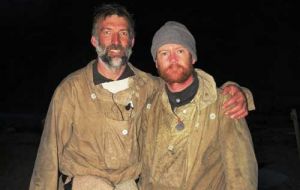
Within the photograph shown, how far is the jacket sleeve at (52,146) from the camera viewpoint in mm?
3012

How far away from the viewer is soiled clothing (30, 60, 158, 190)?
10.0 ft

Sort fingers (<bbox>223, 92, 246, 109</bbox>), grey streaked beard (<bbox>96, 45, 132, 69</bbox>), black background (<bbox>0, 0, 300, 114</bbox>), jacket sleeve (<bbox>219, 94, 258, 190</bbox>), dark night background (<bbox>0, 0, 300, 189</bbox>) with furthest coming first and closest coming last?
1. black background (<bbox>0, 0, 300, 114</bbox>)
2. dark night background (<bbox>0, 0, 300, 189</bbox>)
3. grey streaked beard (<bbox>96, 45, 132, 69</bbox>)
4. fingers (<bbox>223, 92, 246, 109</bbox>)
5. jacket sleeve (<bbox>219, 94, 258, 190</bbox>)

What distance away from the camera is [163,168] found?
290 cm

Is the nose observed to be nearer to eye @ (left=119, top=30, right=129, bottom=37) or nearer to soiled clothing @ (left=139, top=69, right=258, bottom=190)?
eye @ (left=119, top=30, right=129, bottom=37)

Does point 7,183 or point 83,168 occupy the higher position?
point 83,168

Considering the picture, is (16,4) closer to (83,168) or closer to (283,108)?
(283,108)

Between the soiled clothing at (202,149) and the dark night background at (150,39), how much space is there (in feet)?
45.7

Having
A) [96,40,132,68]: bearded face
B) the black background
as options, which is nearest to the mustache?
[96,40,132,68]: bearded face

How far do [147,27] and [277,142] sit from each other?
10022 millimetres

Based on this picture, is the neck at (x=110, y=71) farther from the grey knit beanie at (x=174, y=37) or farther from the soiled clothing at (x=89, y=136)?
the grey knit beanie at (x=174, y=37)

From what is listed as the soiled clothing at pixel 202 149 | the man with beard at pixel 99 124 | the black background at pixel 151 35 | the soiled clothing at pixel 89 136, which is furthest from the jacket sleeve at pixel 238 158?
the black background at pixel 151 35

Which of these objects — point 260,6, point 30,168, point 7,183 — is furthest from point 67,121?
point 260,6

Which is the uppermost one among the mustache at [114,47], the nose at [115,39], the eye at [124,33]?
the eye at [124,33]

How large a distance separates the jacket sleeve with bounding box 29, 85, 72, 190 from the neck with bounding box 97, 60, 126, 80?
0.36 m
